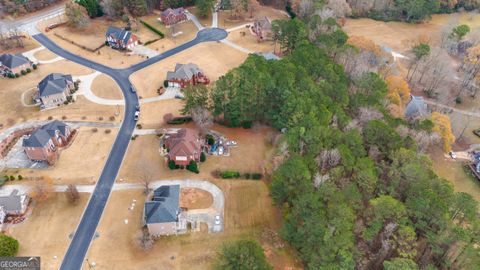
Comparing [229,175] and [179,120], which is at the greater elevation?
[179,120]

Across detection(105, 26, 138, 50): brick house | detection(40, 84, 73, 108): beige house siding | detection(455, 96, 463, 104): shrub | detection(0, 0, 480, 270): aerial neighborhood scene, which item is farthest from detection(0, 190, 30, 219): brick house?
detection(455, 96, 463, 104): shrub

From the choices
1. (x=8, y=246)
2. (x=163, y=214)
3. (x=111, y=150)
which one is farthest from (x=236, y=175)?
(x=8, y=246)

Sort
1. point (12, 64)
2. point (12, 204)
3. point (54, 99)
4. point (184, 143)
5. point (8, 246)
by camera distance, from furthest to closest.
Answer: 1. point (12, 64)
2. point (54, 99)
3. point (184, 143)
4. point (12, 204)
5. point (8, 246)

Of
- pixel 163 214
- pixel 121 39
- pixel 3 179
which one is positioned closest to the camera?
pixel 163 214

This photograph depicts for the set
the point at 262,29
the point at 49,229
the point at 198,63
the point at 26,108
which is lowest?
the point at 49,229

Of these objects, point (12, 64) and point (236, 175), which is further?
point (12, 64)

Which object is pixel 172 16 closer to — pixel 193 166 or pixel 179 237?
pixel 193 166

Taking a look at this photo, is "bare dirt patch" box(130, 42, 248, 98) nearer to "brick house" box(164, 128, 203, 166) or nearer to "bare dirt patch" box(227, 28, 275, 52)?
"bare dirt patch" box(227, 28, 275, 52)
